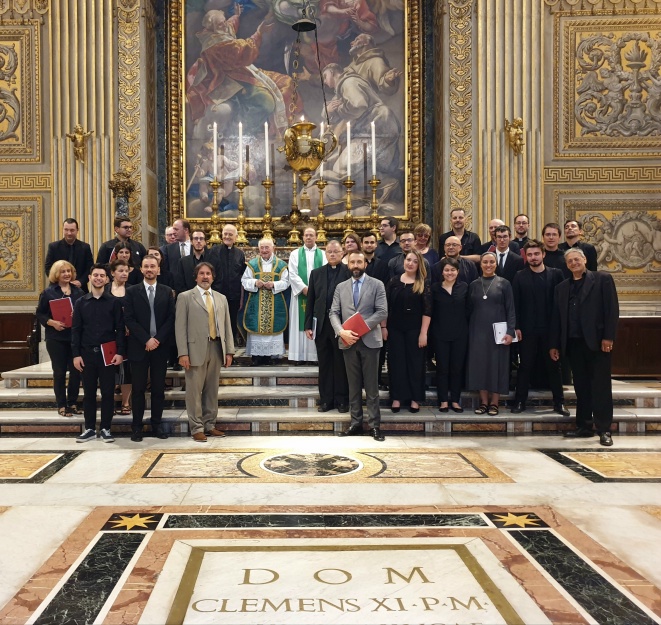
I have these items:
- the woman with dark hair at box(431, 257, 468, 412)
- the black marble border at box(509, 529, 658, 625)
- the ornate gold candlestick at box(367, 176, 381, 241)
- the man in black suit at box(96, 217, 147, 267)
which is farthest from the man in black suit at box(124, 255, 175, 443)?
the ornate gold candlestick at box(367, 176, 381, 241)

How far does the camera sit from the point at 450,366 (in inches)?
255

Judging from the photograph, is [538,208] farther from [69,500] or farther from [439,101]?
[69,500]

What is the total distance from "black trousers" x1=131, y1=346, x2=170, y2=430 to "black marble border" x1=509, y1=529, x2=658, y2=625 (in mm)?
3484

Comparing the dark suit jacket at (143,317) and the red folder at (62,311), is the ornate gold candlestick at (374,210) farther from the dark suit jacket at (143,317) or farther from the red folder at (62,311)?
the red folder at (62,311)

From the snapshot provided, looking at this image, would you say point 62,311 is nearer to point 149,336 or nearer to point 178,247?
point 149,336

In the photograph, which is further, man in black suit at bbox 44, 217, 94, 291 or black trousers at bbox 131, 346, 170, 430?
man in black suit at bbox 44, 217, 94, 291

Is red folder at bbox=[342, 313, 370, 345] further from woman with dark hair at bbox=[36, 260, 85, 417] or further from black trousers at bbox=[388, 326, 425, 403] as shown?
woman with dark hair at bbox=[36, 260, 85, 417]

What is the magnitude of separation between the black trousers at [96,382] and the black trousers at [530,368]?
3.81 meters

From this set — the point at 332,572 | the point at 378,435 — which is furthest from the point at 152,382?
the point at 332,572

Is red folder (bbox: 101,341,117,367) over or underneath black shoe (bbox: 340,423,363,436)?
over

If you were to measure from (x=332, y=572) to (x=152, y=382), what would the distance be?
3.33 metres

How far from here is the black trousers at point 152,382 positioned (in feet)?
19.0

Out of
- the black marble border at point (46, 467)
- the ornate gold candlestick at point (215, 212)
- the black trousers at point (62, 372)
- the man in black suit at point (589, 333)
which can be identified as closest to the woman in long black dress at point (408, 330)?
the man in black suit at point (589, 333)

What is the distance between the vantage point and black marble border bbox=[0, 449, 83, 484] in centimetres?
459
